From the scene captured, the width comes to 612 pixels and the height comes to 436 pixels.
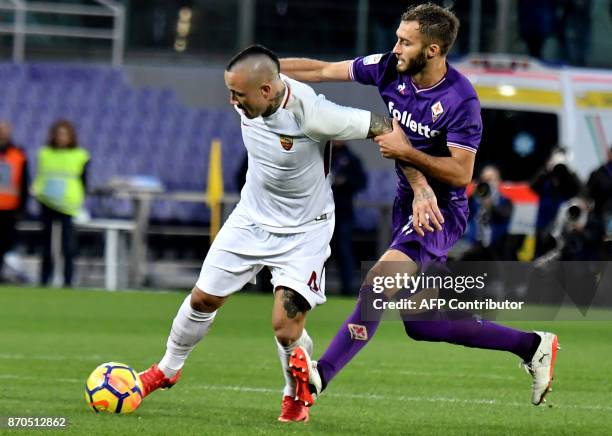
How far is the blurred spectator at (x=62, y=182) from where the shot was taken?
18828mm

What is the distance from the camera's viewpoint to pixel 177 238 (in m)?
22.2

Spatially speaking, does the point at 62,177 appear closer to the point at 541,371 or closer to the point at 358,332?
the point at 358,332

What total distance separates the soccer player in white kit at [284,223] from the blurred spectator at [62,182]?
1093 cm

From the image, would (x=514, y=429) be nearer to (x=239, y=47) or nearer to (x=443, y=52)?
(x=443, y=52)

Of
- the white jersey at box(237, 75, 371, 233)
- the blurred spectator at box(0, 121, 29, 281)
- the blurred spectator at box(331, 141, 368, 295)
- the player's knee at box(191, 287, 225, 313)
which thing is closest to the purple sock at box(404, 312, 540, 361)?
the white jersey at box(237, 75, 371, 233)

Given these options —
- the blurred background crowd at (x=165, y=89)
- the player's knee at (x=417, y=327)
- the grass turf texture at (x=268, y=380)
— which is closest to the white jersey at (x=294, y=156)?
the player's knee at (x=417, y=327)

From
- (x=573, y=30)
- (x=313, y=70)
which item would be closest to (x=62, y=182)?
(x=573, y=30)

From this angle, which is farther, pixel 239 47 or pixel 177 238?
pixel 239 47

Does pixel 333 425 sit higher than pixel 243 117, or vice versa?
pixel 243 117

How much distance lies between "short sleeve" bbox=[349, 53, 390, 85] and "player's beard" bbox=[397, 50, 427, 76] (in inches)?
14.0

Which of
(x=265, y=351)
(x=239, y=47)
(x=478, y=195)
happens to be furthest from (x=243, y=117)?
(x=239, y=47)

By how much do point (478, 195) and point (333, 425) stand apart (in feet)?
32.7

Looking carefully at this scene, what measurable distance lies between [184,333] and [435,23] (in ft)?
6.88

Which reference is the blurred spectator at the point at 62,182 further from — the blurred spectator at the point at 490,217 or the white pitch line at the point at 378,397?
the white pitch line at the point at 378,397
